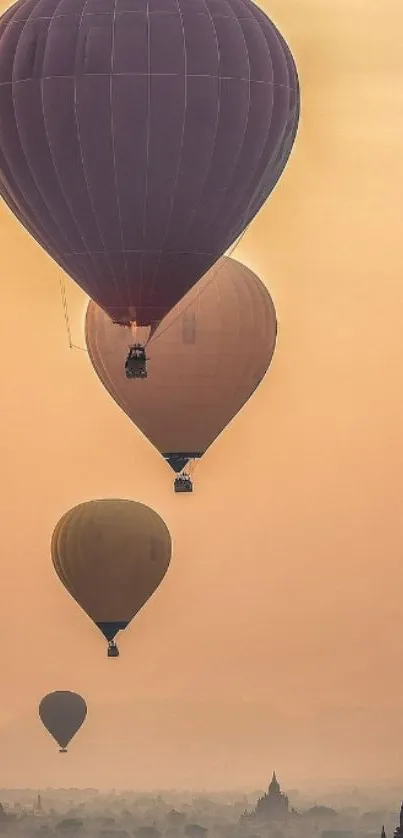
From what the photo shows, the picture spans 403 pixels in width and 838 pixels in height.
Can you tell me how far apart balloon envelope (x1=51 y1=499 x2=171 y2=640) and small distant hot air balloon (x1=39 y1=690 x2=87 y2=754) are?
1.58 m

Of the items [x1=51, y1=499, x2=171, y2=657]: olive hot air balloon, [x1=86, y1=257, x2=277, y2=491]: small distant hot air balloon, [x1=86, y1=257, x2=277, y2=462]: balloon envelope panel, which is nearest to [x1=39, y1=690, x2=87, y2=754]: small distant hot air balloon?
[x1=51, y1=499, x2=171, y2=657]: olive hot air balloon

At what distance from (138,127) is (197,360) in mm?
→ 4073

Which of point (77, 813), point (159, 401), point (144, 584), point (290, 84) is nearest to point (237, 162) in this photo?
point (290, 84)

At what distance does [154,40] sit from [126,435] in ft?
23.7

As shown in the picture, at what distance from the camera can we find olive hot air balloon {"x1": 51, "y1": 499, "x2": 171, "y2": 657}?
2039 cm

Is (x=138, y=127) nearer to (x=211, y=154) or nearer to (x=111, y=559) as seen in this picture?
(x=211, y=154)

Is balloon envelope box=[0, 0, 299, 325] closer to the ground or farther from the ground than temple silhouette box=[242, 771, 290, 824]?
farther from the ground

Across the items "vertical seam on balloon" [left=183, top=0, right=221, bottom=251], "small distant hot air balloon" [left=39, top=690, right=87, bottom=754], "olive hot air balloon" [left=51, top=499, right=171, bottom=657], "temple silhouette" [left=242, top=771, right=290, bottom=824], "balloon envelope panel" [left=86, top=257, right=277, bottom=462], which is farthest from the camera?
"temple silhouette" [left=242, top=771, right=290, bottom=824]

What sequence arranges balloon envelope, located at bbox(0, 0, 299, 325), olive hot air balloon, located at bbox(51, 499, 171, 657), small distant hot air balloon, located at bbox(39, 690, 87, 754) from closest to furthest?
balloon envelope, located at bbox(0, 0, 299, 325), olive hot air balloon, located at bbox(51, 499, 171, 657), small distant hot air balloon, located at bbox(39, 690, 87, 754)

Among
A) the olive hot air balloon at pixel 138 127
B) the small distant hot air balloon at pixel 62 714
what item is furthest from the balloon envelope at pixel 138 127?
the small distant hot air balloon at pixel 62 714

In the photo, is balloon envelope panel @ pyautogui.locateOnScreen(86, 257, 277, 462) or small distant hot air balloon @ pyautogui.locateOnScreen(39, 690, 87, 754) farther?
small distant hot air balloon @ pyautogui.locateOnScreen(39, 690, 87, 754)

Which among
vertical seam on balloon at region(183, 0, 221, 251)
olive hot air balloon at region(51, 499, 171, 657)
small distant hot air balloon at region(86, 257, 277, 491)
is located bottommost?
olive hot air balloon at region(51, 499, 171, 657)

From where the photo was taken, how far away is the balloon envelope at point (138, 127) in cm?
1448

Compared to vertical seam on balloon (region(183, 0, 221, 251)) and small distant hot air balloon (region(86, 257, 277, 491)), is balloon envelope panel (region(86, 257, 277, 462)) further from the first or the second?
vertical seam on balloon (region(183, 0, 221, 251))
